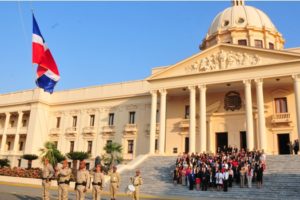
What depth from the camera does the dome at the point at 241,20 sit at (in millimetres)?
44562

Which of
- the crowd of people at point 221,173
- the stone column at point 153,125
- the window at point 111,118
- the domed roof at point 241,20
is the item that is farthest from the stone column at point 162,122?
the domed roof at point 241,20

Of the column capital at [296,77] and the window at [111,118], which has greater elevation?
the column capital at [296,77]

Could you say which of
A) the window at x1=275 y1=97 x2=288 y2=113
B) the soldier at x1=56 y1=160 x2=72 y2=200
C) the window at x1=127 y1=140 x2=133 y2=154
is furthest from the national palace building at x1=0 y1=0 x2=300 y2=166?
the soldier at x1=56 y1=160 x2=72 y2=200

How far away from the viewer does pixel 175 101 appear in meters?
35.2

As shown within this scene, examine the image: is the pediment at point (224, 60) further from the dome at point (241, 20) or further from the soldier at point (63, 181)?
the soldier at point (63, 181)

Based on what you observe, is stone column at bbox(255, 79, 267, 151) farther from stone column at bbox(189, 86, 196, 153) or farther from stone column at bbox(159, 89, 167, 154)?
stone column at bbox(159, 89, 167, 154)

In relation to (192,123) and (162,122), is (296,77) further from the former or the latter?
(162,122)

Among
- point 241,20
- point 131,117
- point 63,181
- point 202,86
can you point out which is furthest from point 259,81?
point 63,181

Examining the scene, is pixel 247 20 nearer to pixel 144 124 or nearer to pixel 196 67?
pixel 196 67

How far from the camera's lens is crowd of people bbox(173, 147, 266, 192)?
58.9 ft

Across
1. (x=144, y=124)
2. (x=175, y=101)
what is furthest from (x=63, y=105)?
(x=175, y=101)

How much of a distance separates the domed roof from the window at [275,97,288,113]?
1676cm

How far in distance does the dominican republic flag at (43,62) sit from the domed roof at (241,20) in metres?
33.5

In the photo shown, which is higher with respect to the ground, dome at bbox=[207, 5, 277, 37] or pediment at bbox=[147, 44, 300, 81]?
dome at bbox=[207, 5, 277, 37]
